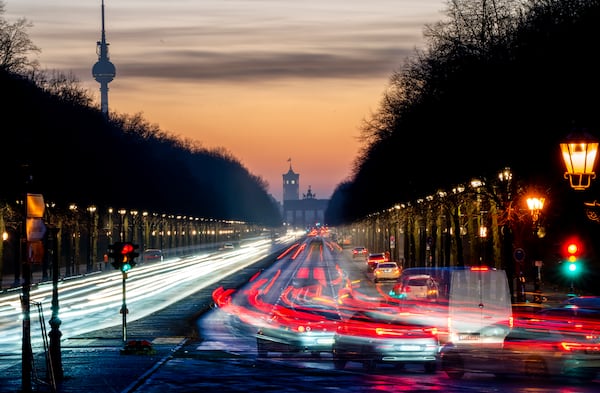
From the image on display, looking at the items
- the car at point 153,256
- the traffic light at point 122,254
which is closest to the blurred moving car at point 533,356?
the traffic light at point 122,254

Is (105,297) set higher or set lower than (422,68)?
lower

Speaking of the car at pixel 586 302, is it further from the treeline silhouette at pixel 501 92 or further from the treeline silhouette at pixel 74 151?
the treeline silhouette at pixel 74 151

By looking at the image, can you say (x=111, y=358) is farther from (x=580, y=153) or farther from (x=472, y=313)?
(x=580, y=153)

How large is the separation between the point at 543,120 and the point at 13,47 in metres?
42.1

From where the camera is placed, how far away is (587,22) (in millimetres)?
49000

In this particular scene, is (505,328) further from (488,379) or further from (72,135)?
(72,135)

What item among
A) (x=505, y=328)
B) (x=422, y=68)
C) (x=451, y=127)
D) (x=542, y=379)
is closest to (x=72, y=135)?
(x=422, y=68)

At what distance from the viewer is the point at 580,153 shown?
17.6 meters

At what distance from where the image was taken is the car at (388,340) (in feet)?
95.2

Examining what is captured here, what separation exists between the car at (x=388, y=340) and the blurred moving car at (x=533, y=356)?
2.81 feet

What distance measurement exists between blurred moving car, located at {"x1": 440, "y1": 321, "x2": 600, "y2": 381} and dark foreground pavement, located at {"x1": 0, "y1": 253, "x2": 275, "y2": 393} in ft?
25.4

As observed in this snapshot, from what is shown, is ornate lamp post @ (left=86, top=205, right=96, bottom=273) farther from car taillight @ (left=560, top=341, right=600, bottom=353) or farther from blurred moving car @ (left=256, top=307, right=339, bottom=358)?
car taillight @ (left=560, top=341, right=600, bottom=353)

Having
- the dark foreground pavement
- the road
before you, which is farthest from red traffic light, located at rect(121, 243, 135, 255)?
the road

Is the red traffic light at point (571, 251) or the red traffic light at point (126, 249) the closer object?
the red traffic light at point (571, 251)
